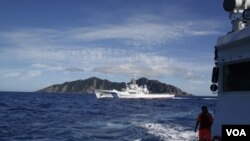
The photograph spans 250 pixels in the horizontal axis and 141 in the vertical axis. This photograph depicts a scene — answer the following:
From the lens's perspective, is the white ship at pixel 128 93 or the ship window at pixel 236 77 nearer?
the ship window at pixel 236 77

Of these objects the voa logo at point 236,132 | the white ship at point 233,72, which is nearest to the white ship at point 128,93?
the white ship at point 233,72

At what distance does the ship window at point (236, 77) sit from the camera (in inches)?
317

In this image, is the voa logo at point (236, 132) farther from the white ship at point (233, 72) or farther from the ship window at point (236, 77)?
the ship window at point (236, 77)

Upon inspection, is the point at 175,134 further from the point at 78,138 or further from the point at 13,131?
the point at 13,131

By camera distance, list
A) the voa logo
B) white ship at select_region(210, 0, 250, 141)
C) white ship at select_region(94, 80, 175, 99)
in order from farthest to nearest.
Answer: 1. white ship at select_region(94, 80, 175, 99)
2. white ship at select_region(210, 0, 250, 141)
3. the voa logo

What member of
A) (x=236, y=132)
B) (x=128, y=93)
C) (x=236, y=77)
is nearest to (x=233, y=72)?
(x=236, y=77)

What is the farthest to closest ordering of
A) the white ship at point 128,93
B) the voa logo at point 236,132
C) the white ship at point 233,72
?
the white ship at point 128,93, the white ship at point 233,72, the voa logo at point 236,132

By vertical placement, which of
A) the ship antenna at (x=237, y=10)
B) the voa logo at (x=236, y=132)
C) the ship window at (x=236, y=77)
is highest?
the ship antenna at (x=237, y=10)

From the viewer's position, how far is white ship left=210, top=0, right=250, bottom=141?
7902mm

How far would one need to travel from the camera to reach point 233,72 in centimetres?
852

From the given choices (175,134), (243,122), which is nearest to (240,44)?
(243,122)

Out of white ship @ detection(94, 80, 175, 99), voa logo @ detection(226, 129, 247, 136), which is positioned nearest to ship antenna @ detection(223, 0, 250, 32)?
voa logo @ detection(226, 129, 247, 136)

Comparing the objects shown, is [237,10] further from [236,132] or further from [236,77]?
[236,132]

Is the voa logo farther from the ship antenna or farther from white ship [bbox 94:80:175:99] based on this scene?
white ship [bbox 94:80:175:99]
